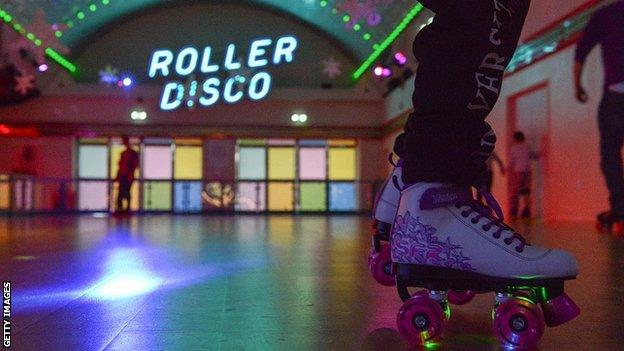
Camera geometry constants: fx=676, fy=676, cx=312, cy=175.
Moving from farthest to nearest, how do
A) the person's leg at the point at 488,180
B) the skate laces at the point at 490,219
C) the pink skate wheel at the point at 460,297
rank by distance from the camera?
the pink skate wheel at the point at 460,297 → the person's leg at the point at 488,180 → the skate laces at the point at 490,219

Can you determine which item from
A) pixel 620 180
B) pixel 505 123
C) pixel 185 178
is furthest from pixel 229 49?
pixel 620 180

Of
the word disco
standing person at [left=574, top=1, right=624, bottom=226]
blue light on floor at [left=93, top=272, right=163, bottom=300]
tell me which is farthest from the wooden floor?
the word disco

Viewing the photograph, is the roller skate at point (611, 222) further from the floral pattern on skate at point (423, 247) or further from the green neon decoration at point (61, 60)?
the green neon decoration at point (61, 60)

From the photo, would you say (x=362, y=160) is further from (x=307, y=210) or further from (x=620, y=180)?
(x=620, y=180)

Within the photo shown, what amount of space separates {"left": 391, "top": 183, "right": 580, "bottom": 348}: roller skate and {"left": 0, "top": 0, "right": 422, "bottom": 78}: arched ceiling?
44.8 feet

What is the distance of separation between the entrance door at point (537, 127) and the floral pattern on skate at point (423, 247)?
9.93m

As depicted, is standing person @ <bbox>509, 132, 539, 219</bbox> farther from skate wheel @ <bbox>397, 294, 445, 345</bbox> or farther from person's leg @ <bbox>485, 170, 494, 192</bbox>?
skate wheel @ <bbox>397, 294, 445, 345</bbox>

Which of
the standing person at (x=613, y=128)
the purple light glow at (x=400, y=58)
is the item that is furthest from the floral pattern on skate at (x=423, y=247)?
the purple light glow at (x=400, y=58)

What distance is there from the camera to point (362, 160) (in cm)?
2039

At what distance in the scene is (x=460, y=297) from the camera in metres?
1.73

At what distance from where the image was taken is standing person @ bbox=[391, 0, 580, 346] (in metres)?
1.38

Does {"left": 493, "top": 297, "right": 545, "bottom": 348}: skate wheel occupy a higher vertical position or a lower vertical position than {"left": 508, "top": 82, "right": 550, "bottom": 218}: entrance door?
lower

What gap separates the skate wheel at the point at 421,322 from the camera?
4.21 ft

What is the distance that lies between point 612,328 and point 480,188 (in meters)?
0.41
